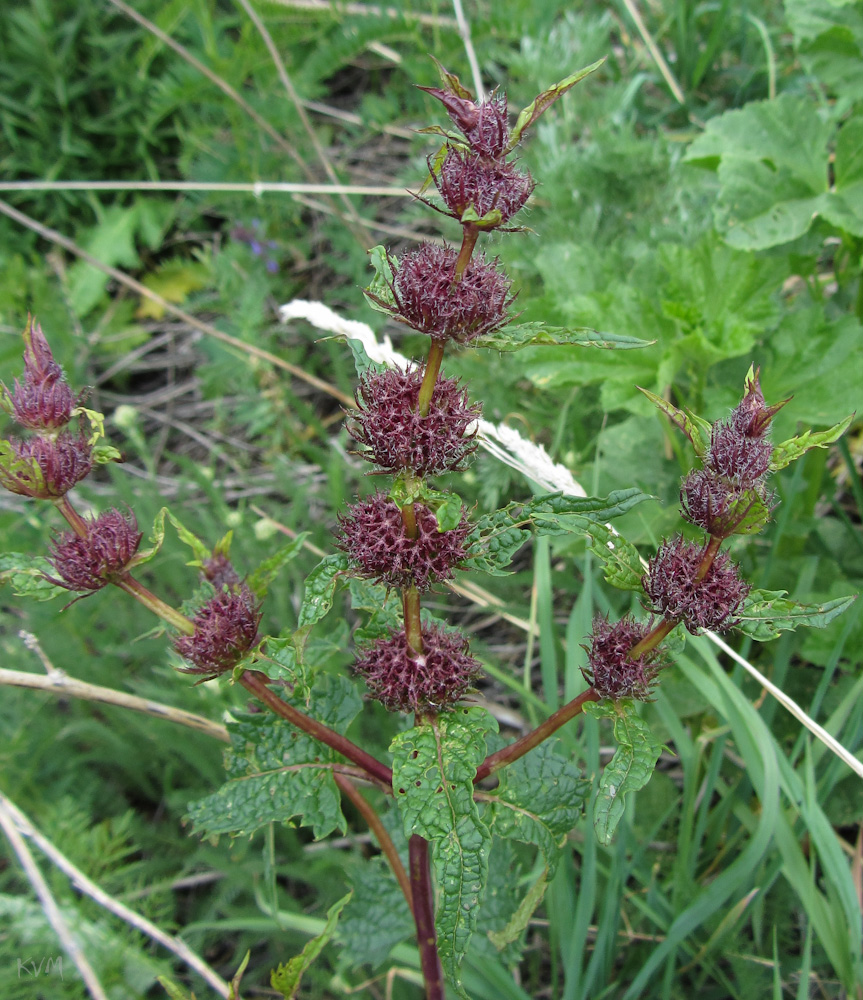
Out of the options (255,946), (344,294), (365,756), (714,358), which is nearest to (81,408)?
(365,756)

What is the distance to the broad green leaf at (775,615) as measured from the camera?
1.02 meters

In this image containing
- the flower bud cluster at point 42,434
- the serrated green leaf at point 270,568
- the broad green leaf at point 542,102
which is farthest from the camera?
the serrated green leaf at point 270,568

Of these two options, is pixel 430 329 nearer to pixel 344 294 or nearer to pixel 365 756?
pixel 365 756

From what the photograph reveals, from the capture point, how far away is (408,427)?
3.36ft

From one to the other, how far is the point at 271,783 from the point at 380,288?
0.79m

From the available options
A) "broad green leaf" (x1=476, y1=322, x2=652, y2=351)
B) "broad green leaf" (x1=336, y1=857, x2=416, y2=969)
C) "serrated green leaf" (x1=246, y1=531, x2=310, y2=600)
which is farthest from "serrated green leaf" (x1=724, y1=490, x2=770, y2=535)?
"broad green leaf" (x1=336, y1=857, x2=416, y2=969)

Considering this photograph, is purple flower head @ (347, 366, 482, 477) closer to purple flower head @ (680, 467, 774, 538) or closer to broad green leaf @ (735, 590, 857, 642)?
purple flower head @ (680, 467, 774, 538)

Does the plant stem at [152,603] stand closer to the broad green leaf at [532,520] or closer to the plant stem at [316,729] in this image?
the plant stem at [316,729]

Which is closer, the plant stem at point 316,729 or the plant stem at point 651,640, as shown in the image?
the plant stem at point 651,640

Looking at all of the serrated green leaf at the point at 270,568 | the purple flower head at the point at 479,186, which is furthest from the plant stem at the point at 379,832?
the purple flower head at the point at 479,186

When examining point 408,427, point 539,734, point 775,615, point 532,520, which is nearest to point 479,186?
point 408,427

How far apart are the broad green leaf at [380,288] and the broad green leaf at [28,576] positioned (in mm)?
624

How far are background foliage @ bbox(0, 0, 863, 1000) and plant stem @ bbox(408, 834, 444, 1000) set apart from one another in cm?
15

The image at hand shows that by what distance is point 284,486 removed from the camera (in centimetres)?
296
